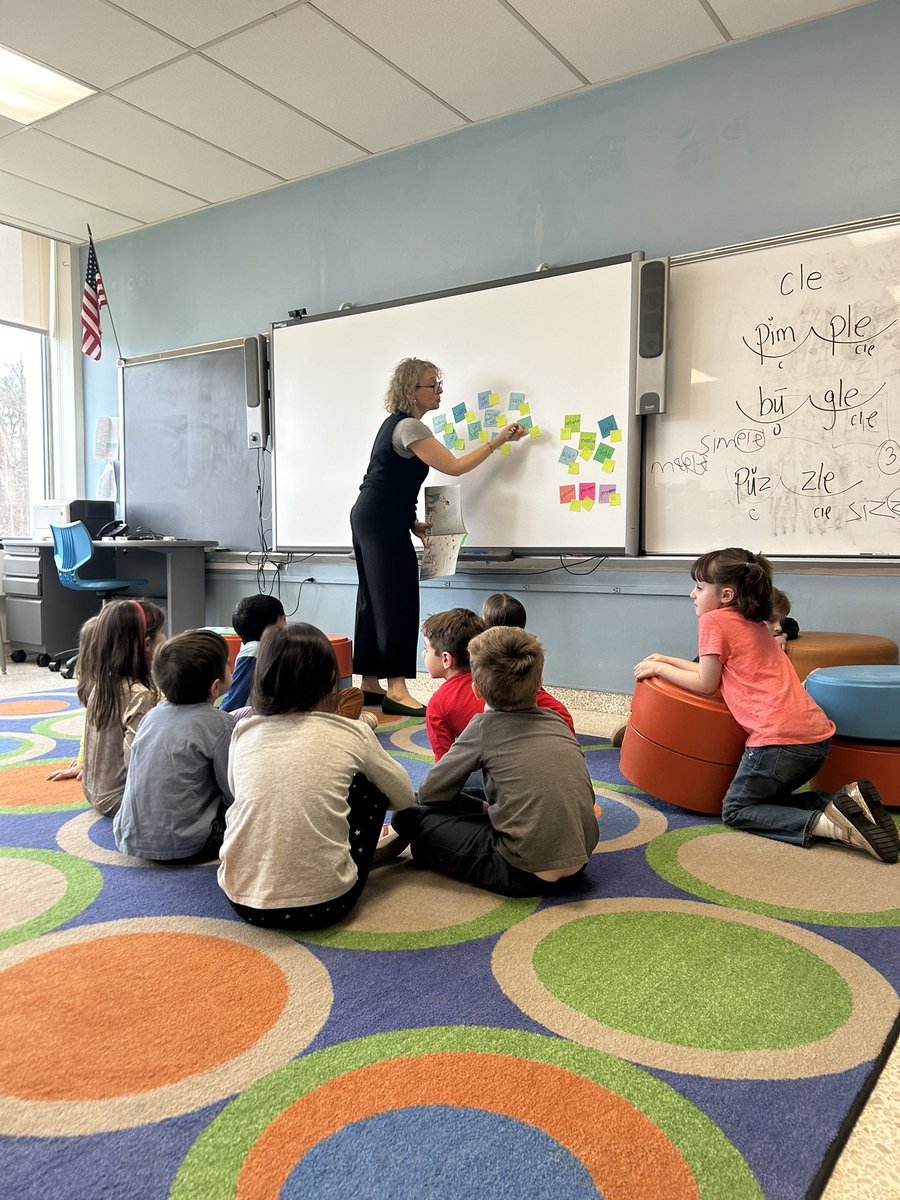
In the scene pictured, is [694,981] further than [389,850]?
No

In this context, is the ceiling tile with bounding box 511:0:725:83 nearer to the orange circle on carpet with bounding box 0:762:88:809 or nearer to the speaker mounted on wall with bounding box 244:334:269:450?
the speaker mounted on wall with bounding box 244:334:269:450

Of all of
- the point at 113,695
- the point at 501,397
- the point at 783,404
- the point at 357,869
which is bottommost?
the point at 357,869

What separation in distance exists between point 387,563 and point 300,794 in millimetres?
2028

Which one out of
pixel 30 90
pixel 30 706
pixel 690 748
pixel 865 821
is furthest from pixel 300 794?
pixel 30 90

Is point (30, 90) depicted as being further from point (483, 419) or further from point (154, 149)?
point (483, 419)

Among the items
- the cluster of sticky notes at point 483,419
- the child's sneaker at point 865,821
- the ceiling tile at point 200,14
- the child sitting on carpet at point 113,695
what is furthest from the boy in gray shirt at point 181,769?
the ceiling tile at point 200,14

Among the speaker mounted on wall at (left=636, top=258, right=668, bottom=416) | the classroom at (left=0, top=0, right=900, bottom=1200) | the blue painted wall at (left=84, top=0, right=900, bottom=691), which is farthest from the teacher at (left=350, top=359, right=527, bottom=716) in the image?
the speaker mounted on wall at (left=636, top=258, right=668, bottom=416)

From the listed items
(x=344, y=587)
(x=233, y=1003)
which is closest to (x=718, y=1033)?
(x=233, y=1003)

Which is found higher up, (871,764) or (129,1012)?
(871,764)

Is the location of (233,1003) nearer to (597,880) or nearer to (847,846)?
(597,880)

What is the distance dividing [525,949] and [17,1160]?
30.9 inches

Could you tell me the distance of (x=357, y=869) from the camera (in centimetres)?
157

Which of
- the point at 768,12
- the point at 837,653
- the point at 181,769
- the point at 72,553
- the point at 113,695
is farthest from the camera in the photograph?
the point at 72,553

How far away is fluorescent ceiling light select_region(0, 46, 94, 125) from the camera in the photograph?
3.61m
